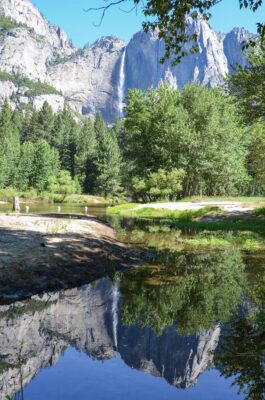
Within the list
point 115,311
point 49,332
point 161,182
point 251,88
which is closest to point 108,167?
point 161,182

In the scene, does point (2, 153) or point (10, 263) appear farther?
point (2, 153)

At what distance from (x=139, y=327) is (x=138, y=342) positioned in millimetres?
776

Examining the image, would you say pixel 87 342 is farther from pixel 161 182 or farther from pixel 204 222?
pixel 161 182

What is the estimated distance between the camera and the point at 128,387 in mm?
6254

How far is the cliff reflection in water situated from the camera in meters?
6.89

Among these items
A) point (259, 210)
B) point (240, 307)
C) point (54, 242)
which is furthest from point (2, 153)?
point (240, 307)

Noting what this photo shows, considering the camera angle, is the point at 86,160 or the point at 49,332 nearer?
the point at 49,332

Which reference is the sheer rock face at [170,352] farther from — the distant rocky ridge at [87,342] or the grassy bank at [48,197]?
the grassy bank at [48,197]

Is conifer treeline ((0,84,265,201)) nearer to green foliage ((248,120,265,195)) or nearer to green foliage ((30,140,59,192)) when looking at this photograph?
green foliage ((248,120,265,195))

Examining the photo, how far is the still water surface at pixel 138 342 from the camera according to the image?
20.1 feet

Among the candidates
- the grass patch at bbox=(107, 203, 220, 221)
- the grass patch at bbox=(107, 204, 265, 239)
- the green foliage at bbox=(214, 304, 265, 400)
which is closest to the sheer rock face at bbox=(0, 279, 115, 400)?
the green foliage at bbox=(214, 304, 265, 400)

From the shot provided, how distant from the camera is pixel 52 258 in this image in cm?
1387

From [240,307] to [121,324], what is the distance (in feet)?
10.4

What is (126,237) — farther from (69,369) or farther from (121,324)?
(69,369)
